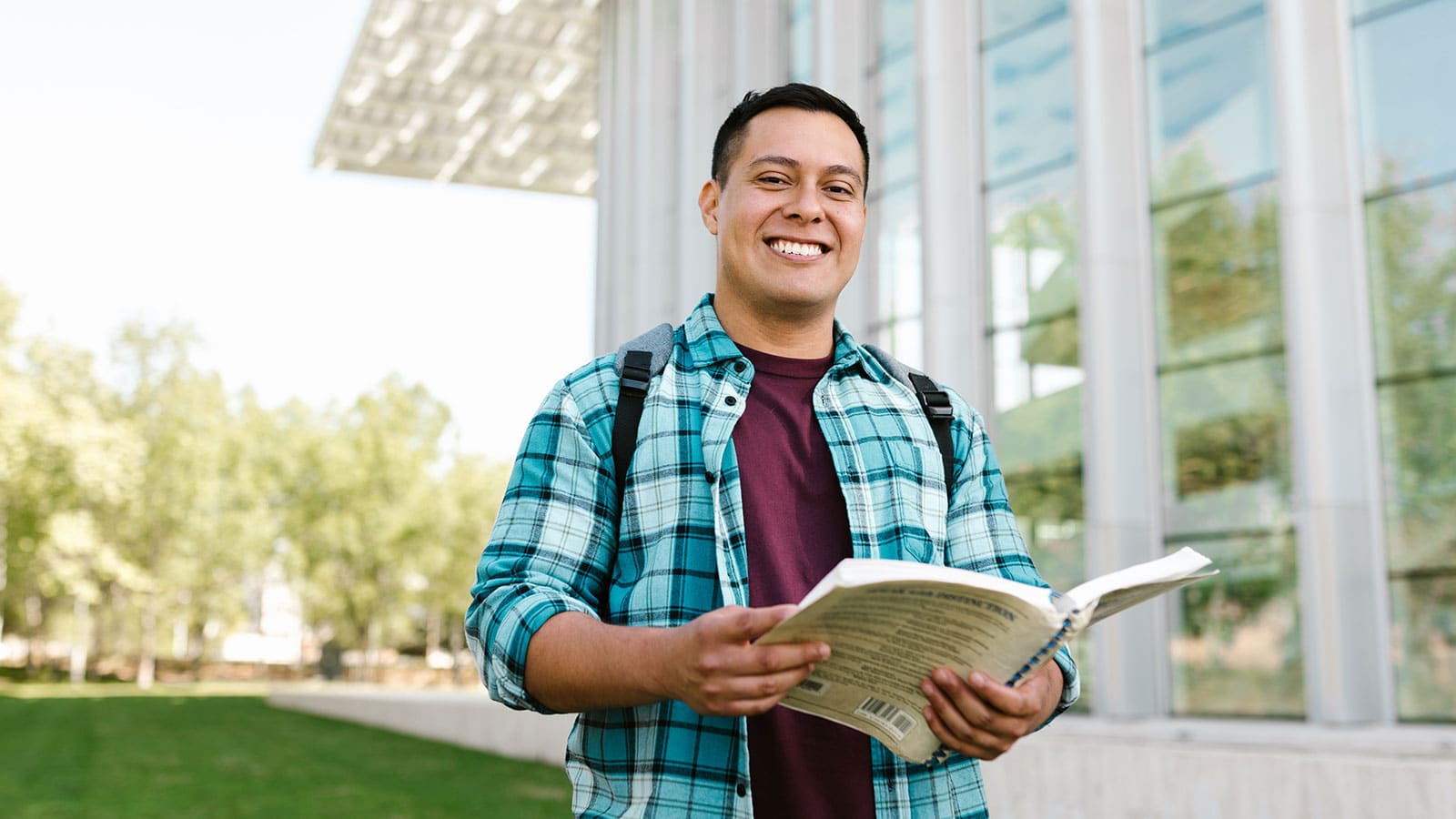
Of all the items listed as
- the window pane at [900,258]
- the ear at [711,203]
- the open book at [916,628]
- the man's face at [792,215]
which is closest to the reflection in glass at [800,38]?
the window pane at [900,258]

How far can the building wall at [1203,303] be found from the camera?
409 inches

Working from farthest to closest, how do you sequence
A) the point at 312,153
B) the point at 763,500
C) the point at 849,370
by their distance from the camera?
the point at 312,153, the point at 849,370, the point at 763,500

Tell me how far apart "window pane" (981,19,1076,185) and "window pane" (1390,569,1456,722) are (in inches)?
220

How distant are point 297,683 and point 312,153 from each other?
26.0m

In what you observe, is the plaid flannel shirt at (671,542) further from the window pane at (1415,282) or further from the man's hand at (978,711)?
the window pane at (1415,282)

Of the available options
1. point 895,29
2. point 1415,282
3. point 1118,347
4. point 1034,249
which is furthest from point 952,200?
point 1415,282

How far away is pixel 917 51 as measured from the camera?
1440 centimetres

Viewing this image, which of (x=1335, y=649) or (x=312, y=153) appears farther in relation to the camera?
(x=312, y=153)

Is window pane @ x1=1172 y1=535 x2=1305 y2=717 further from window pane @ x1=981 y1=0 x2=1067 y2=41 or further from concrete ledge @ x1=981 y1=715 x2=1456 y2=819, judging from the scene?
window pane @ x1=981 y1=0 x2=1067 y2=41

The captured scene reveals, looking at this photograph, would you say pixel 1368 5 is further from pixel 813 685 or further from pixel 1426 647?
pixel 813 685

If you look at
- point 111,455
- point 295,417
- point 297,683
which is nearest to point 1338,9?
point 111,455

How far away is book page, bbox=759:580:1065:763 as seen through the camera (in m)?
1.71

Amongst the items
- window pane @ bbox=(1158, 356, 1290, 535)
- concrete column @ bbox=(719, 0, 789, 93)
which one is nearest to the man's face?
window pane @ bbox=(1158, 356, 1290, 535)

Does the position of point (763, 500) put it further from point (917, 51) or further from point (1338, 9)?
point (917, 51)
